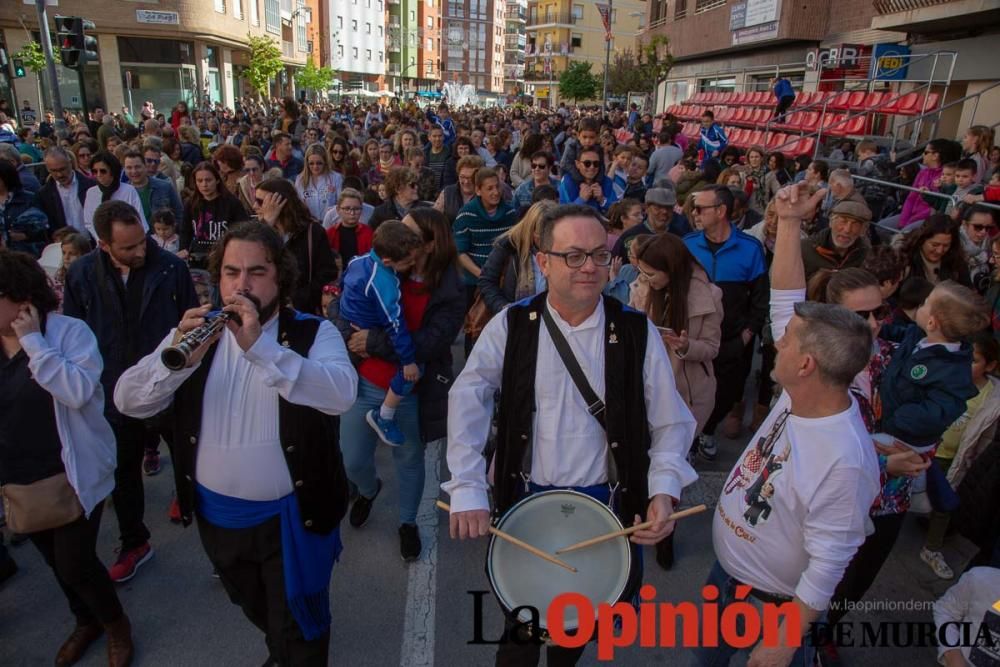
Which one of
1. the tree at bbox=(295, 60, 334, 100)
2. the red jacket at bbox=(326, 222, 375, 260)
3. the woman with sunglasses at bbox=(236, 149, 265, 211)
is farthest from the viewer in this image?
the tree at bbox=(295, 60, 334, 100)

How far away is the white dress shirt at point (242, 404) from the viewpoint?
2.30 metres

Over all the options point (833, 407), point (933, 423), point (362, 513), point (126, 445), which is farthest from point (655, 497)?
point (126, 445)

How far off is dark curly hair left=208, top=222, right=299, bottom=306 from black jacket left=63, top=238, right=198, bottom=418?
118cm

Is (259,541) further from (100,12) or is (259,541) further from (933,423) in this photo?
(100,12)

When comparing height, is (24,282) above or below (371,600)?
above

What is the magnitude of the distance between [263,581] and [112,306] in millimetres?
1885

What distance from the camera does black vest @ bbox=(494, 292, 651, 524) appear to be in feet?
7.54

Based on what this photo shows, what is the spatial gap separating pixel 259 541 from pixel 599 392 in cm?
144

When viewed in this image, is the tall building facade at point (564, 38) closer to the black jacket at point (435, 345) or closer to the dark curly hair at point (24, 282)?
the black jacket at point (435, 345)

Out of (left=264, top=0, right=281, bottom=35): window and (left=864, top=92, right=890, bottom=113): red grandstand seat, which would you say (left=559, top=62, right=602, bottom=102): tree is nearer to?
(left=264, top=0, right=281, bottom=35): window

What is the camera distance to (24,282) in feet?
8.83

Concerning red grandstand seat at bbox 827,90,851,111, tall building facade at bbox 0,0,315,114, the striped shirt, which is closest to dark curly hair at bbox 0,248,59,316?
the striped shirt

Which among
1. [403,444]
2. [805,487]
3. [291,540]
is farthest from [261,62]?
[805,487]

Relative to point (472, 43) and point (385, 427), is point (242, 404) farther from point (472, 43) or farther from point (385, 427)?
point (472, 43)
